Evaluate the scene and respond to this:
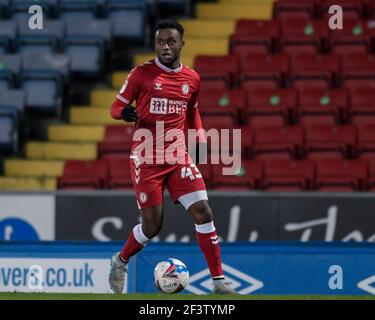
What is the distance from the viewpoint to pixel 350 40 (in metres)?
15.1

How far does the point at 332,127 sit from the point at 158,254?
399 cm

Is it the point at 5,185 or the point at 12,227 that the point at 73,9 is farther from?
the point at 12,227

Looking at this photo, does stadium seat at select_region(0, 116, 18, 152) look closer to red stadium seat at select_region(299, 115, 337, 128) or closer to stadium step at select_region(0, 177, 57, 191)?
stadium step at select_region(0, 177, 57, 191)

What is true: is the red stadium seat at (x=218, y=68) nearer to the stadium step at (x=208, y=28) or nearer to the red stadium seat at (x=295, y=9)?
the stadium step at (x=208, y=28)

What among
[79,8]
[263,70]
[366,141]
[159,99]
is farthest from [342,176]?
[79,8]

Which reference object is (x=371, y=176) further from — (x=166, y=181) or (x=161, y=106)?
(x=161, y=106)

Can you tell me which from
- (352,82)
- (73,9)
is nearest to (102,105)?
(73,9)

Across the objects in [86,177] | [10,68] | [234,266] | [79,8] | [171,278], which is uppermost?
[79,8]

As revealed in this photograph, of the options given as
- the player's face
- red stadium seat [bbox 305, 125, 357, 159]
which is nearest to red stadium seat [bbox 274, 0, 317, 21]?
red stadium seat [bbox 305, 125, 357, 159]

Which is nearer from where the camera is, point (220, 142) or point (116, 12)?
point (220, 142)

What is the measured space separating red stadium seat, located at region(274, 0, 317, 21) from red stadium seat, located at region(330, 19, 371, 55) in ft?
1.86

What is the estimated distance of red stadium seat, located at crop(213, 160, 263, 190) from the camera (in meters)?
13.0

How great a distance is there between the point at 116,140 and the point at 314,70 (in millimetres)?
2505

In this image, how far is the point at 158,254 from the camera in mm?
10133
